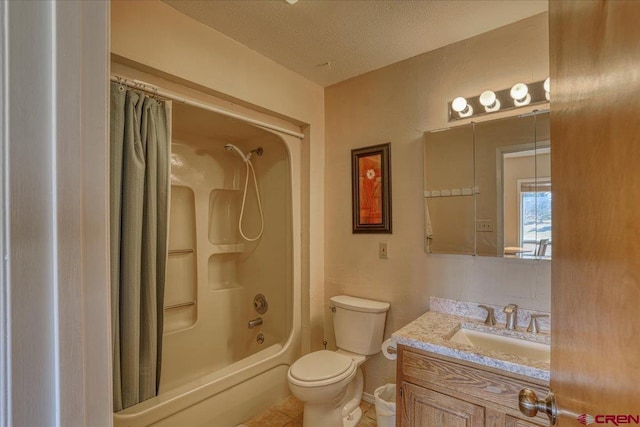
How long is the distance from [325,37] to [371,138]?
732 mm

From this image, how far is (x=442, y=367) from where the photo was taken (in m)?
1.37

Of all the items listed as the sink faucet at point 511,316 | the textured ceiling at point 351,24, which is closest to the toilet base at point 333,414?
the sink faucet at point 511,316

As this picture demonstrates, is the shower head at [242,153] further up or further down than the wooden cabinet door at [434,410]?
further up

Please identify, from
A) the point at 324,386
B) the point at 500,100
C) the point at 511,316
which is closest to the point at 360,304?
the point at 324,386

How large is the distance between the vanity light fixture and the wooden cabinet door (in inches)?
59.2

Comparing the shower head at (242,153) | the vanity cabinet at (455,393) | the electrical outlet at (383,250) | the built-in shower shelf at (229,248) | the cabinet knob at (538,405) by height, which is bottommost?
the vanity cabinet at (455,393)

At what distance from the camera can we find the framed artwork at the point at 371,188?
214 cm

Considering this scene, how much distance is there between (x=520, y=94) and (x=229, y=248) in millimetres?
2523

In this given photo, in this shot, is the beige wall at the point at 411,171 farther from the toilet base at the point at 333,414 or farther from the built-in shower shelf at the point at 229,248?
the built-in shower shelf at the point at 229,248

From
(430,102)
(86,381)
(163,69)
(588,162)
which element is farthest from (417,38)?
(86,381)

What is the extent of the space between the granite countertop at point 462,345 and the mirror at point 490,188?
0.39 meters

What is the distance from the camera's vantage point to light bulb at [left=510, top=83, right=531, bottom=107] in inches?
63.6

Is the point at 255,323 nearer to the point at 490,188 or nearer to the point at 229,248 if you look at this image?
the point at 229,248

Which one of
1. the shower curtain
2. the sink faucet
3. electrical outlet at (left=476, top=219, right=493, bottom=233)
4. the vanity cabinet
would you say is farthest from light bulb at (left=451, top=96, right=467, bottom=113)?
the shower curtain
